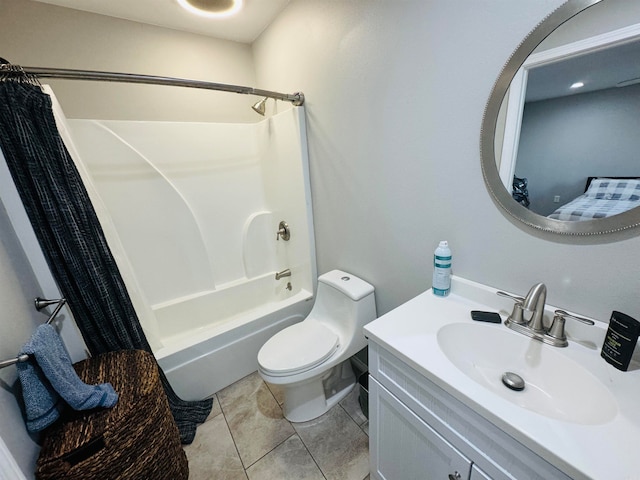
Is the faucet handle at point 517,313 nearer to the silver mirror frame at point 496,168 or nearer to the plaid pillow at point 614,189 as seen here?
the silver mirror frame at point 496,168

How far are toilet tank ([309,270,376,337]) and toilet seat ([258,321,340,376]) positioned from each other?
0.25 ft

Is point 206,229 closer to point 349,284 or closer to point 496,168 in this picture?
point 349,284

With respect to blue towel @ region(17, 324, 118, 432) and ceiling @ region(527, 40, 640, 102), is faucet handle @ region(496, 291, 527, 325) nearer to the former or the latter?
ceiling @ region(527, 40, 640, 102)

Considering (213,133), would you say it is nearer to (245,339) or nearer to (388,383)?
(245,339)

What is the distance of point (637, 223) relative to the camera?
0.62 metres

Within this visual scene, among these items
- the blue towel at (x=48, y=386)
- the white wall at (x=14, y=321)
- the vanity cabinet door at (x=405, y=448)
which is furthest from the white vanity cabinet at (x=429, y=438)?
the white wall at (x=14, y=321)

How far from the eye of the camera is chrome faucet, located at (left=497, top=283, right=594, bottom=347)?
2.40 ft

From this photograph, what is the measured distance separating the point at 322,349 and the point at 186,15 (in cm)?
216

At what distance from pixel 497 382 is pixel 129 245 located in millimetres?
2183

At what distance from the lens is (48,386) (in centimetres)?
77

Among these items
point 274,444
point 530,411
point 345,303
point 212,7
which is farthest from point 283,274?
point 212,7

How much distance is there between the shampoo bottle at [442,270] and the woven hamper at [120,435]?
3.86ft

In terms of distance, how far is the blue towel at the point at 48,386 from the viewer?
73 centimetres

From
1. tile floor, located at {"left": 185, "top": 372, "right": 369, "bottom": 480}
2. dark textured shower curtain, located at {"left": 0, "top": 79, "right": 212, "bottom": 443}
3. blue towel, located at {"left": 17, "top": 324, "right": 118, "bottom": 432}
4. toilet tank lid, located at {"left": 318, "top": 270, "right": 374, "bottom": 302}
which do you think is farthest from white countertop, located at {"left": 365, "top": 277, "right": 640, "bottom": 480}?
dark textured shower curtain, located at {"left": 0, "top": 79, "right": 212, "bottom": 443}
